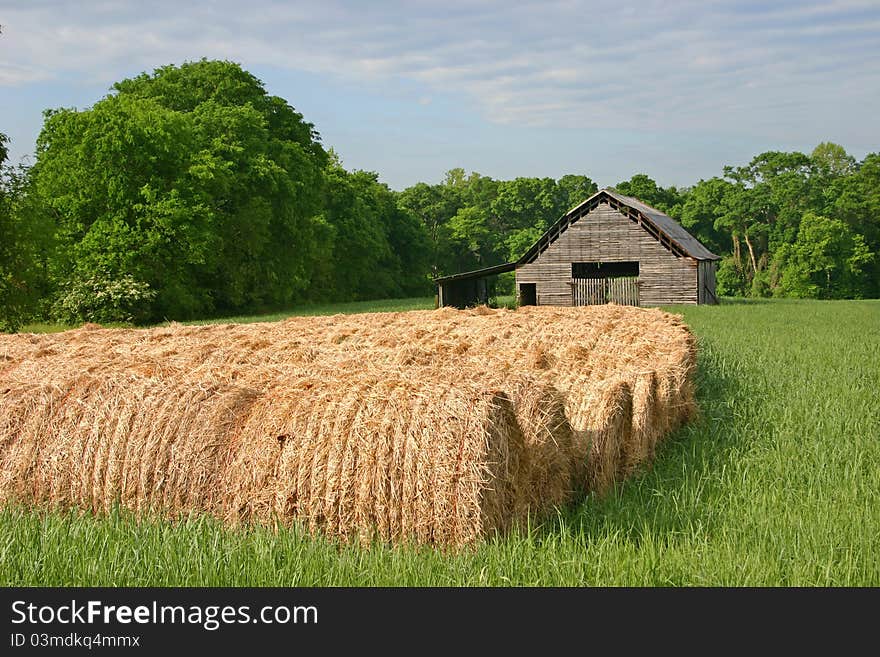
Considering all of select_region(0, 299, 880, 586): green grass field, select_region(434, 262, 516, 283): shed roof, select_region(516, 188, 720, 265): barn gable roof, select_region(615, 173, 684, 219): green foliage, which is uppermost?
select_region(615, 173, 684, 219): green foliage

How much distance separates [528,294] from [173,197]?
21.0 m

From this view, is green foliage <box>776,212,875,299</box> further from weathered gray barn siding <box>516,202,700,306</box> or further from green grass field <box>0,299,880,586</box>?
green grass field <box>0,299,880,586</box>

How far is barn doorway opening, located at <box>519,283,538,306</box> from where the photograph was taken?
5089cm

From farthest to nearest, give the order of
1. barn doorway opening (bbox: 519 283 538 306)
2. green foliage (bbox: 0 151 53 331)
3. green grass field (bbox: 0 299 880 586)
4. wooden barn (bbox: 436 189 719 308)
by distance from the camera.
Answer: barn doorway opening (bbox: 519 283 538 306) → wooden barn (bbox: 436 189 719 308) → green foliage (bbox: 0 151 53 331) → green grass field (bbox: 0 299 880 586)

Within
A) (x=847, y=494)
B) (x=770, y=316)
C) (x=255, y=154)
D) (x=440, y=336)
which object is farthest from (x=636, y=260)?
(x=847, y=494)

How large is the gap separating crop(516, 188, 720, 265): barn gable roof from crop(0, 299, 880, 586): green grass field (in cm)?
3903

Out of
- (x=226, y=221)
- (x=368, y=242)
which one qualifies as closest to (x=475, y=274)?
(x=226, y=221)

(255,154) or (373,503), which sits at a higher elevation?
(255,154)

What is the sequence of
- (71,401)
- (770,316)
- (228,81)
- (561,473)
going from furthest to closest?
(228,81) < (770,316) < (71,401) < (561,473)

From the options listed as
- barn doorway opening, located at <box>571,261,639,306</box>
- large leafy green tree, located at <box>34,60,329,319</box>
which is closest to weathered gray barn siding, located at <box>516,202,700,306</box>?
barn doorway opening, located at <box>571,261,639,306</box>

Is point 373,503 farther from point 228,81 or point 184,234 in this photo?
point 228,81

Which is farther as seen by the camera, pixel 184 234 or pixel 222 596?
pixel 184 234

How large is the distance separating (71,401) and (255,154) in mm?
44312

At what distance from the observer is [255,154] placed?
164ft
